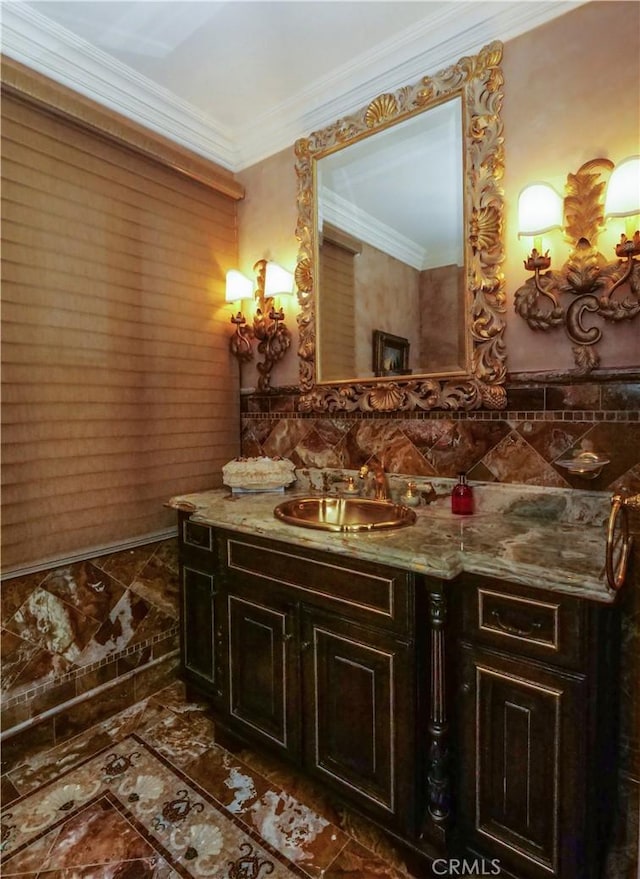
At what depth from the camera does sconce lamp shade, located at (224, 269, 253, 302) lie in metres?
2.22

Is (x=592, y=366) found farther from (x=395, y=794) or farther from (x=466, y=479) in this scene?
(x=395, y=794)

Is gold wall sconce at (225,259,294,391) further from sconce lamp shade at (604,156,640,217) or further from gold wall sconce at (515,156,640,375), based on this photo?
sconce lamp shade at (604,156,640,217)

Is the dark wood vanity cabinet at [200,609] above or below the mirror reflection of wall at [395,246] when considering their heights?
below

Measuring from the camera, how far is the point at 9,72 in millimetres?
1516

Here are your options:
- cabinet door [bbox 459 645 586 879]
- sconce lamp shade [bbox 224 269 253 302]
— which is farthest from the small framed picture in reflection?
Answer: cabinet door [bbox 459 645 586 879]

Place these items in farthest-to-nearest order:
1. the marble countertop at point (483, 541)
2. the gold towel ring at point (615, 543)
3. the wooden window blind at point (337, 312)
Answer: the wooden window blind at point (337, 312), the marble countertop at point (483, 541), the gold towel ring at point (615, 543)

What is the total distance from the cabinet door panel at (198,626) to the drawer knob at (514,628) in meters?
1.06

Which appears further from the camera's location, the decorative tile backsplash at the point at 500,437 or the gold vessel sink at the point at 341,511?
the gold vessel sink at the point at 341,511

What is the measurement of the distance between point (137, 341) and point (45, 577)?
1.02 m

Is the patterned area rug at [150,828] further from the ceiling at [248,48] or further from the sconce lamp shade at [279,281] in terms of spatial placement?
the ceiling at [248,48]

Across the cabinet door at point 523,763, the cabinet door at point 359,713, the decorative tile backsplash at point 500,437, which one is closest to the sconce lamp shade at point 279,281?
the decorative tile backsplash at point 500,437

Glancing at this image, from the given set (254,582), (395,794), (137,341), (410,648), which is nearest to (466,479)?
(410,648)

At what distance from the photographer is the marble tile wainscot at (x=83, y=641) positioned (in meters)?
1.63

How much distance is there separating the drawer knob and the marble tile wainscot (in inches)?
60.4
